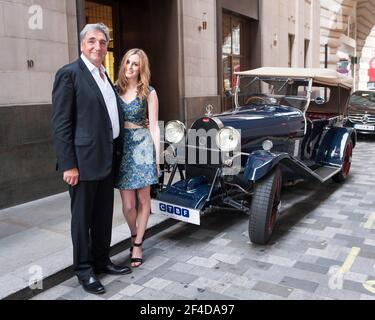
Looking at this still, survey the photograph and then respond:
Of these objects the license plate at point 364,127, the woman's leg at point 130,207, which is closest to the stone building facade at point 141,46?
the woman's leg at point 130,207

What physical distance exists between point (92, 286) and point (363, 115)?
35.4ft

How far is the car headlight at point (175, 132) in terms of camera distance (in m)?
5.04

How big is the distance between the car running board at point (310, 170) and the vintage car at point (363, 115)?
6.24 m

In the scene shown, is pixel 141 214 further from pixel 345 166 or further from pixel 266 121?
pixel 345 166

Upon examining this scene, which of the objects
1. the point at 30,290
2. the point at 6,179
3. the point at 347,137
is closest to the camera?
the point at 30,290

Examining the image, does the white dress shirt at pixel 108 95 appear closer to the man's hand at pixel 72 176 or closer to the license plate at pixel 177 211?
the man's hand at pixel 72 176

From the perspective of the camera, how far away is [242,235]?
188 inches

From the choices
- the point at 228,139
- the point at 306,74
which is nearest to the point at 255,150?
the point at 228,139

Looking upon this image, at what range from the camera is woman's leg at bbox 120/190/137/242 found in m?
3.81

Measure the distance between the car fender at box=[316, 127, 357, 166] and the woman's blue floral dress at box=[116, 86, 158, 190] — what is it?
3921 mm

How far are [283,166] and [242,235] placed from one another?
0.98 metres
